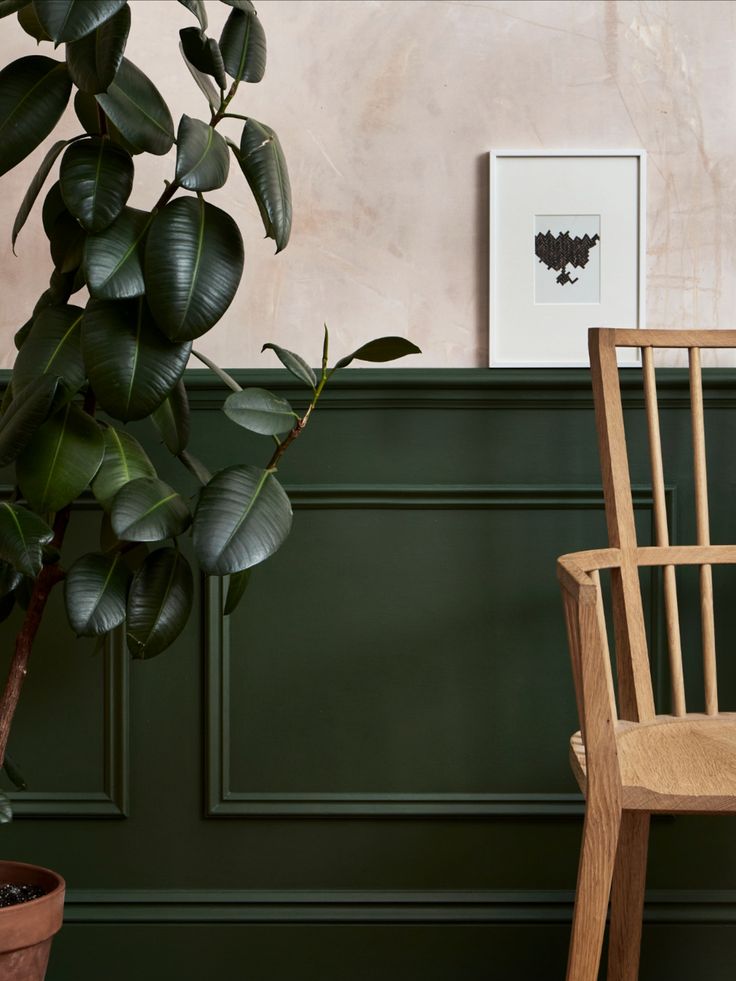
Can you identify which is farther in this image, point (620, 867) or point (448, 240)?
point (448, 240)

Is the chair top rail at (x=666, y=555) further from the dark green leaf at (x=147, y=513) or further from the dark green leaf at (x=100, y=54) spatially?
the dark green leaf at (x=100, y=54)

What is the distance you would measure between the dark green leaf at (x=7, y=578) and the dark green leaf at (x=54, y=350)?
0.86 ft

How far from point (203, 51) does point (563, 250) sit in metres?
0.76

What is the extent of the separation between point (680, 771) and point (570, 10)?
4.37 feet

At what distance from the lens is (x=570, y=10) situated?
67.2 inches

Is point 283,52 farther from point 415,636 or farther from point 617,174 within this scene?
point 415,636

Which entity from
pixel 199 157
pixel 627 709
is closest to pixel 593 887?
pixel 627 709

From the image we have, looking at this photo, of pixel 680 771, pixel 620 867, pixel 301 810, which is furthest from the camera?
pixel 301 810

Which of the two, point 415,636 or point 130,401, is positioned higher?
point 130,401

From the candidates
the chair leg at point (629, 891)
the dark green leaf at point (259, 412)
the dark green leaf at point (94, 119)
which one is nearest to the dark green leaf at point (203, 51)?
the dark green leaf at point (94, 119)

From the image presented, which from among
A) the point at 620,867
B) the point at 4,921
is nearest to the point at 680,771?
the point at 620,867

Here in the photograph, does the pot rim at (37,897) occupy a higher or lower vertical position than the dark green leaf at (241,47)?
lower

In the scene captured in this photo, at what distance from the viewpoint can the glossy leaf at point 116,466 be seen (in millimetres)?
1254

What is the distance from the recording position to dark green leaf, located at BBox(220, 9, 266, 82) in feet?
4.04
